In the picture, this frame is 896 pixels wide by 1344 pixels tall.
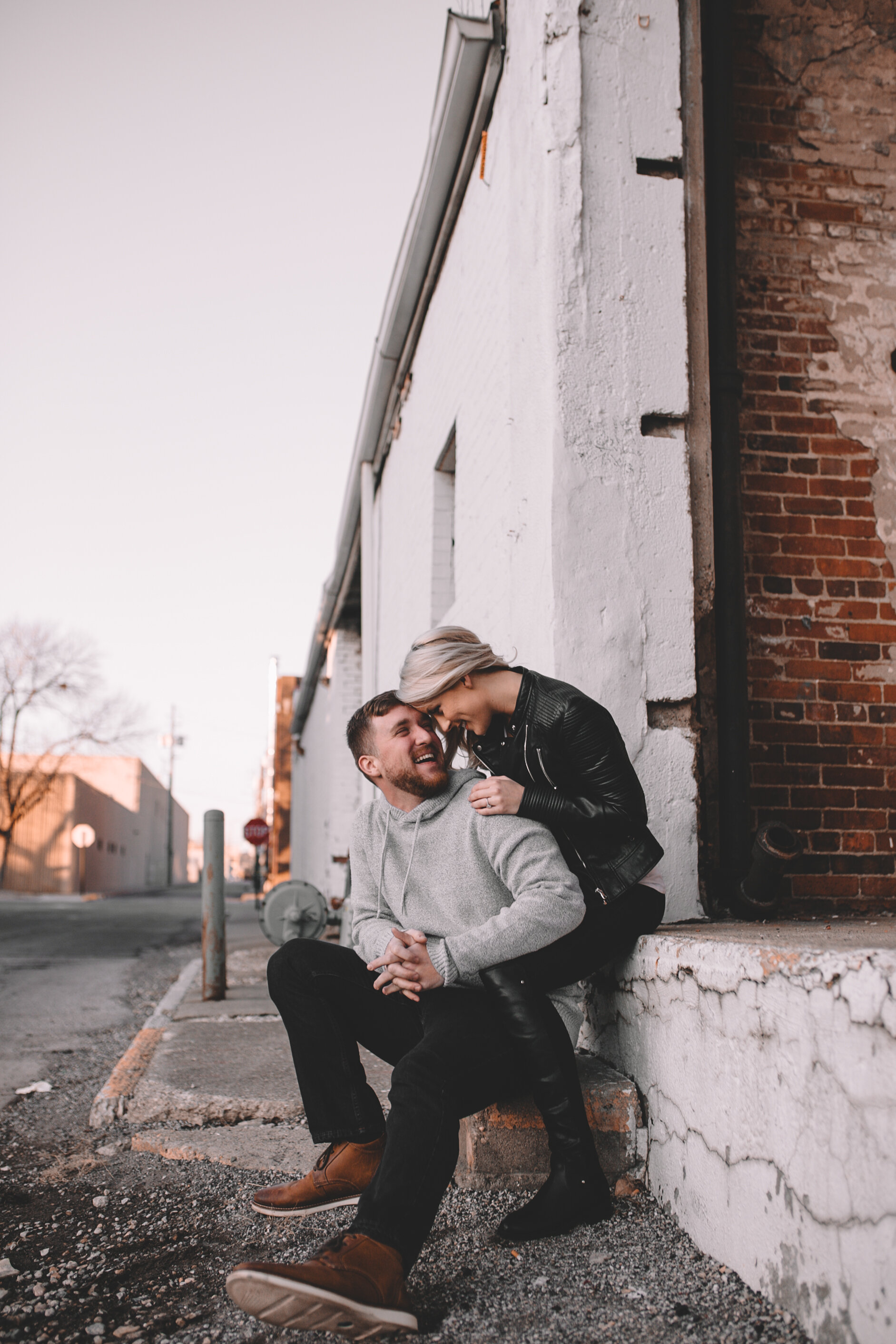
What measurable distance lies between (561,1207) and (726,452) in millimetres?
2461

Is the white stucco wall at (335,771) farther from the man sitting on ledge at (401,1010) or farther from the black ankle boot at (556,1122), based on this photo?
the black ankle boot at (556,1122)

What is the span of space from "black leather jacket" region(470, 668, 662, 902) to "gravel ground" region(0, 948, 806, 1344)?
2.52 feet

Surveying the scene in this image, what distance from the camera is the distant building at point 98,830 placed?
101ft

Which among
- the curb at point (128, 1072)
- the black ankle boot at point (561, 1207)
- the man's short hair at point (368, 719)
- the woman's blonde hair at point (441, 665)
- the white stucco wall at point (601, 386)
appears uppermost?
the white stucco wall at point (601, 386)

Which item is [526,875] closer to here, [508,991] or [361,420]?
[508,991]

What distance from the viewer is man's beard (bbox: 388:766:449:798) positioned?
2.34 m

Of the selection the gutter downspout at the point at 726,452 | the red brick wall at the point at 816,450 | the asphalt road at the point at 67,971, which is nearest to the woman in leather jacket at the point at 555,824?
the gutter downspout at the point at 726,452

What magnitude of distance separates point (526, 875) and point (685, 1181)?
28.2 inches

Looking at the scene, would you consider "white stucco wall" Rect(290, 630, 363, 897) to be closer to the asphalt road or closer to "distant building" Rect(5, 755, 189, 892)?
the asphalt road

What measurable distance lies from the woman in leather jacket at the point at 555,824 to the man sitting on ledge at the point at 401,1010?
49mm

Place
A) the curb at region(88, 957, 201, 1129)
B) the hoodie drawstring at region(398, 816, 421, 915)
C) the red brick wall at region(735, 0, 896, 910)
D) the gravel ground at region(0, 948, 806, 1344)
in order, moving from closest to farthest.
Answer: the gravel ground at region(0, 948, 806, 1344)
the hoodie drawstring at region(398, 816, 421, 915)
the curb at region(88, 957, 201, 1129)
the red brick wall at region(735, 0, 896, 910)

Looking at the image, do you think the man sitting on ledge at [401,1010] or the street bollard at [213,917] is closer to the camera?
the man sitting on ledge at [401,1010]

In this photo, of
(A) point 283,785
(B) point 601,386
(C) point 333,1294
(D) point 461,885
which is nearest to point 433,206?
(B) point 601,386

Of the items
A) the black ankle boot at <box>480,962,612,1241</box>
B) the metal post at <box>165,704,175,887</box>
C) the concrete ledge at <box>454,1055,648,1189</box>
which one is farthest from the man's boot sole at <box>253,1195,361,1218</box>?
the metal post at <box>165,704,175,887</box>
